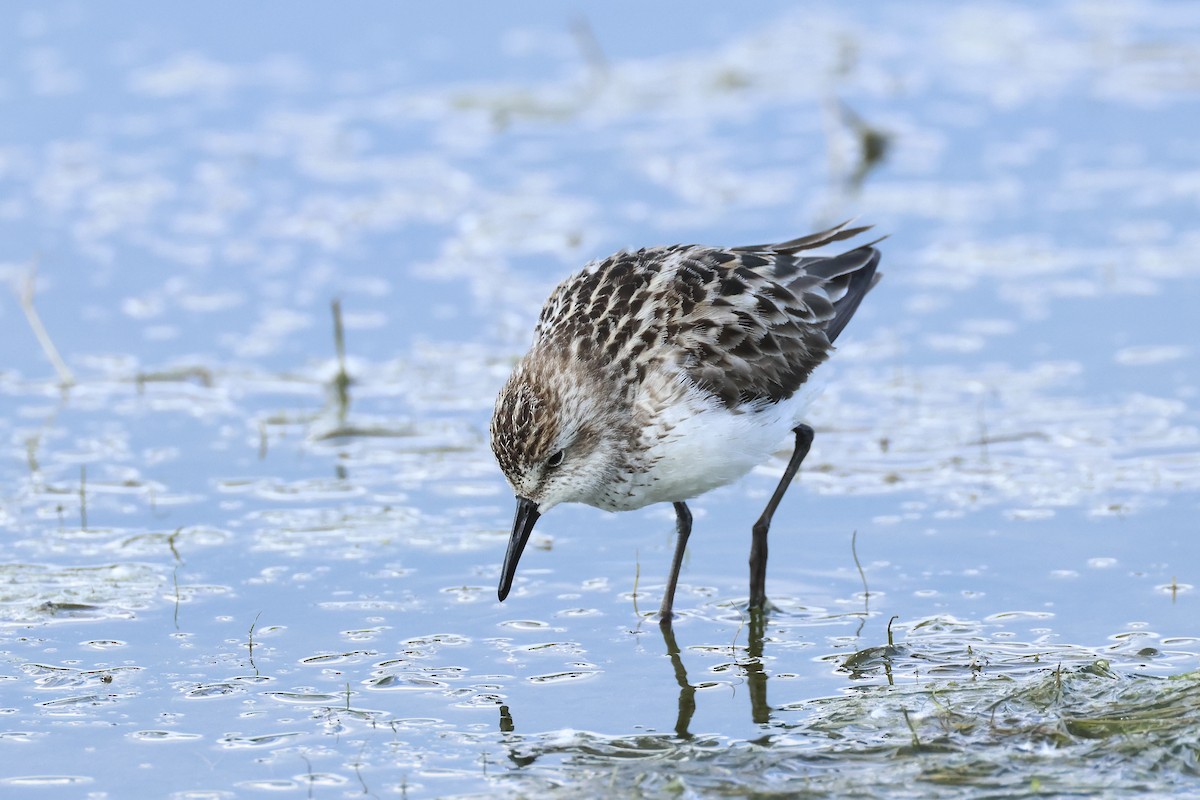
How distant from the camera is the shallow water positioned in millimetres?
6938

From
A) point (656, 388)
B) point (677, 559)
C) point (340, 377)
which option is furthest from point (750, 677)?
point (340, 377)

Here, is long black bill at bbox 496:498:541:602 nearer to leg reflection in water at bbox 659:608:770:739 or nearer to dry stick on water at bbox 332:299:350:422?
leg reflection in water at bbox 659:608:770:739

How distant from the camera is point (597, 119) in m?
15.4

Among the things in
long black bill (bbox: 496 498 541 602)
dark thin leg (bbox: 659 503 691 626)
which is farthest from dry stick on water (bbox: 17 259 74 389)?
dark thin leg (bbox: 659 503 691 626)

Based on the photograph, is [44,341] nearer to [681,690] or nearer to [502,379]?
[502,379]

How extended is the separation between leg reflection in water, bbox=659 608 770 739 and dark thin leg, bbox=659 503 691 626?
0.08 meters

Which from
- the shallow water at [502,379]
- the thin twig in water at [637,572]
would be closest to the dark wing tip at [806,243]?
the shallow water at [502,379]

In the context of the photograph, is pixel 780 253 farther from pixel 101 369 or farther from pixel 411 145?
pixel 411 145

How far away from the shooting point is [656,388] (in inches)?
304

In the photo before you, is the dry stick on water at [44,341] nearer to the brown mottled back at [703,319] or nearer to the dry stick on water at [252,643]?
the dry stick on water at [252,643]

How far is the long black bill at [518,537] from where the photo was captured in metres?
7.73

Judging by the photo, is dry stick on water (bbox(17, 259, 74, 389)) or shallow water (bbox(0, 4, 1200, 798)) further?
dry stick on water (bbox(17, 259, 74, 389))

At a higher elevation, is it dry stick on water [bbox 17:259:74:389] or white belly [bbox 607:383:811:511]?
dry stick on water [bbox 17:259:74:389]

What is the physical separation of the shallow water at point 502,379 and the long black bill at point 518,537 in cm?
31
